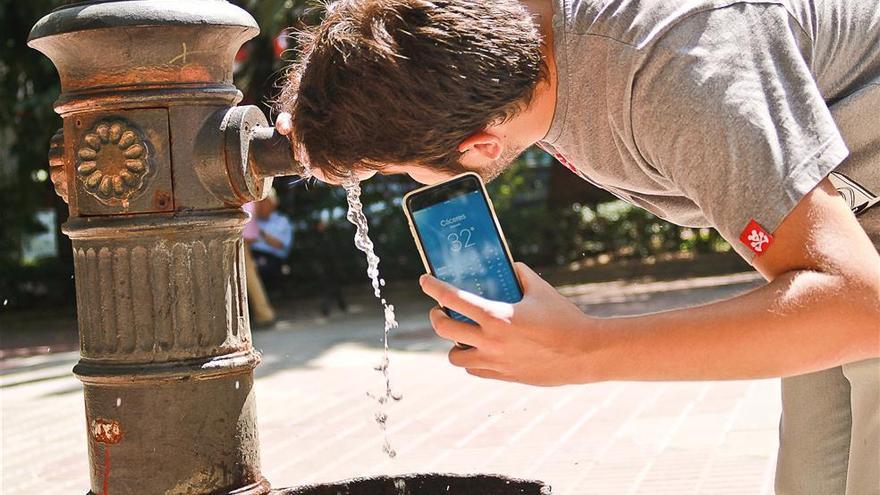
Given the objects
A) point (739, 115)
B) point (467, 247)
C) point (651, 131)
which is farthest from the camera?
point (467, 247)

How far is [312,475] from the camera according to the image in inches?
153

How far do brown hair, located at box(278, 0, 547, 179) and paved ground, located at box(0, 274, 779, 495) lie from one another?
6.96 ft

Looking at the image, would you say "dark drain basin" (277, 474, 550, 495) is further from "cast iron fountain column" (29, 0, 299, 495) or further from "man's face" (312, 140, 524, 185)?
"man's face" (312, 140, 524, 185)

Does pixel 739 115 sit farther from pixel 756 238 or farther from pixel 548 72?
pixel 548 72

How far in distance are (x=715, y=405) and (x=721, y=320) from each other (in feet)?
11.2

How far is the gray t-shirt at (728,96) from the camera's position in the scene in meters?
1.46

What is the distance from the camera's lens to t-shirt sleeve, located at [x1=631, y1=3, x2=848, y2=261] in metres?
1.45

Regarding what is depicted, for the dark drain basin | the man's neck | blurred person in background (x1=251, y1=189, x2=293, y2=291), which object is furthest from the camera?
blurred person in background (x1=251, y1=189, x2=293, y2=291)

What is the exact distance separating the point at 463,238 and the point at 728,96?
1.47 feet

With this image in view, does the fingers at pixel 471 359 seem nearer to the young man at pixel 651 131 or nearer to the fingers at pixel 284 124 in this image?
the young man at pixel 651 131

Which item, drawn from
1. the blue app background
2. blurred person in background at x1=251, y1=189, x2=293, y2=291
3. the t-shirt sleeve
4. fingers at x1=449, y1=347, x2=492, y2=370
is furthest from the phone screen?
blurred person in background at x1=251, y1=189, x2=293, y2=291

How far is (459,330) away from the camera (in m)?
1.54

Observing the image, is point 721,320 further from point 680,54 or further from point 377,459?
point 377,459

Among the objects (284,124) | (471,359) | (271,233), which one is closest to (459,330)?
(471,359)
